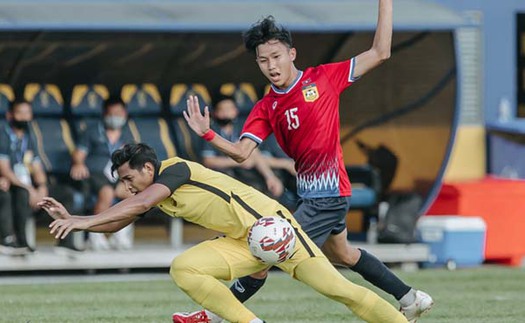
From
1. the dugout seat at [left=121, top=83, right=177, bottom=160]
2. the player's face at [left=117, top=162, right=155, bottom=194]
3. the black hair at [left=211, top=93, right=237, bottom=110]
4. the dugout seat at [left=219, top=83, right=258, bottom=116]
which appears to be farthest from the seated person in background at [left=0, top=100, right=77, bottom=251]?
the player's face at [left=117, top=162, right=155, bottom=194]

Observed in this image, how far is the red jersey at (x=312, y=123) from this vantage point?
923 centimetres

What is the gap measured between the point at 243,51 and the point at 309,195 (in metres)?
7.34

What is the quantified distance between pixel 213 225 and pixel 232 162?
22.3 feet

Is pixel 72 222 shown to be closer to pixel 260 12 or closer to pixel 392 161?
pixel 260 12

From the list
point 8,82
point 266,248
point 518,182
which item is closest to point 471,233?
point 518,182

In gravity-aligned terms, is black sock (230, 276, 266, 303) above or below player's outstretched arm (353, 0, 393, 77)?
below

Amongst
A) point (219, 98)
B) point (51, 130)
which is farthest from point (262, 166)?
point (51, 130)

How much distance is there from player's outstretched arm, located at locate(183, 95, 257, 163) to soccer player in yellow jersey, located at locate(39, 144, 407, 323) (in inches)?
Answer: 8.3

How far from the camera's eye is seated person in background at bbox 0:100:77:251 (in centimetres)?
1478

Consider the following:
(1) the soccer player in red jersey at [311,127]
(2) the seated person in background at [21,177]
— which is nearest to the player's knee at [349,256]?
(1) the soccer player in red jersey at [311,127]

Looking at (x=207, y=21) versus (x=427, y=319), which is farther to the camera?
(x=207, y=21)

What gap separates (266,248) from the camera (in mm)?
8359

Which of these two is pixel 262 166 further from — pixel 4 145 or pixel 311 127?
pixel 311 127

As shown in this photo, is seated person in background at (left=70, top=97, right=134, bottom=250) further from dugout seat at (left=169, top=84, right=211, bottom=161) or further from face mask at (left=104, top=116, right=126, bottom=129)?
dugout seat at (left=169, top=84, right=211, bottom=161)
